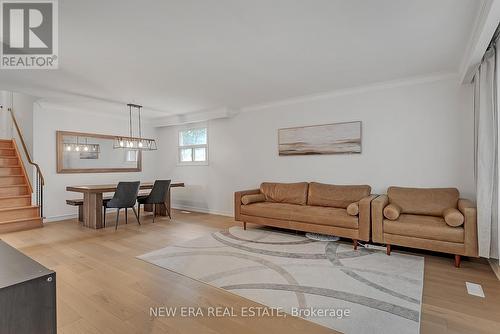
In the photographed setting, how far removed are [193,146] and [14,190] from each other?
12.0 ft

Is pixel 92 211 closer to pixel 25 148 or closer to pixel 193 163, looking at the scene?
pixel 25 148

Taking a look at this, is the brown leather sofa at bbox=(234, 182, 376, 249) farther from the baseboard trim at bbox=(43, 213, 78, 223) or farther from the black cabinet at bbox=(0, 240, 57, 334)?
the baseboard trim at bbox=(43, 213, 78, 223)

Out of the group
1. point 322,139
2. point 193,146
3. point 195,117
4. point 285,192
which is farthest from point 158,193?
point 322,139

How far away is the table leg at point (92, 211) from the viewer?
15.1 ft

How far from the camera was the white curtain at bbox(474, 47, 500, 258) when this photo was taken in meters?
2.59

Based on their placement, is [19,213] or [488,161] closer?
[488,161]

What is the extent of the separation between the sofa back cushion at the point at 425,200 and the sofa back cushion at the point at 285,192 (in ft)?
4.58

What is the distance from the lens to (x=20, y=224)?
14.7ft

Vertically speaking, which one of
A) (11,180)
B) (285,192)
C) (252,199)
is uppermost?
(11,180)

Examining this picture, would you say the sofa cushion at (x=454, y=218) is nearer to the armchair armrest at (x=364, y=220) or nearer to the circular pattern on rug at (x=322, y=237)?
the armchair armrest at (x=364, y=220)

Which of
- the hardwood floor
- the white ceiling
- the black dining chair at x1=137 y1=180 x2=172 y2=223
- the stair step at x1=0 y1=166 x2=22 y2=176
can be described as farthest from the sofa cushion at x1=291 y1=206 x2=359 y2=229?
the stair step at x1=0 y1=166 x2=22 y2=176

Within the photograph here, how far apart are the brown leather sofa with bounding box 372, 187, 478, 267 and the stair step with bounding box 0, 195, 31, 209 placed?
6175 millimetres

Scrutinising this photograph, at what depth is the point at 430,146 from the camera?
3.66 meters

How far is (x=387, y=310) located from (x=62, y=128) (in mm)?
6383
